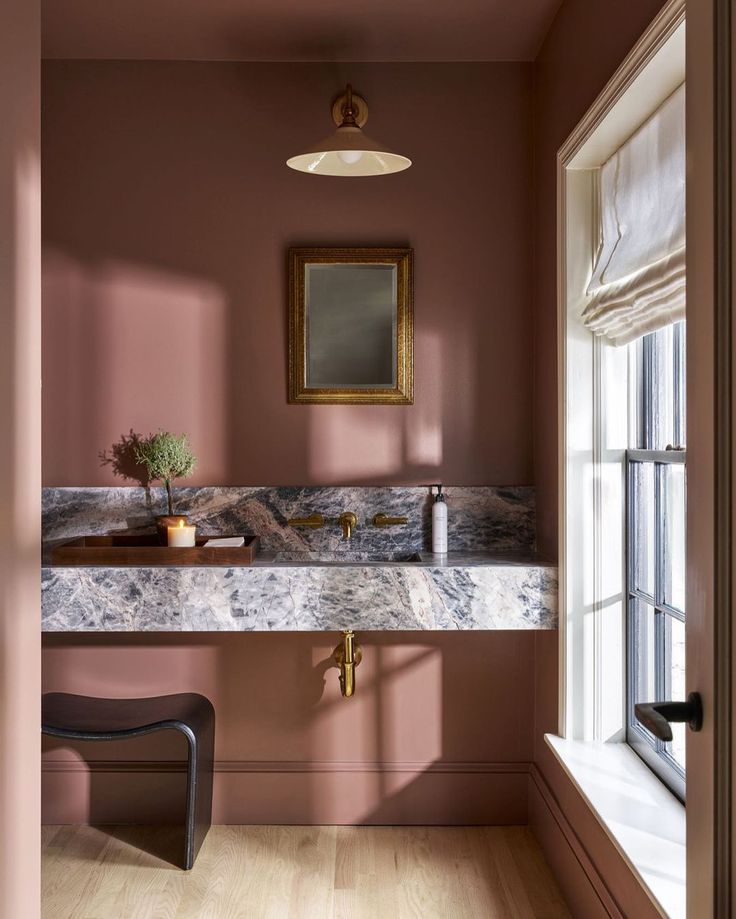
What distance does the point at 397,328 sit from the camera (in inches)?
121

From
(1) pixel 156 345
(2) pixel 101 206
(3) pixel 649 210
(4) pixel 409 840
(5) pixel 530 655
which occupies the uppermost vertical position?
(2) pixel 101 206

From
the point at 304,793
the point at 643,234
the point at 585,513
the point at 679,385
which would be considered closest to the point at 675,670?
the point at 585,513

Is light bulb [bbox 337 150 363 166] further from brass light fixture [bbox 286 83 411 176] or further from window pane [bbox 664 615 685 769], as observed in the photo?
window pane [bbox 664 615 685 769]

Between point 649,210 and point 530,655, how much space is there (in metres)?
1.64

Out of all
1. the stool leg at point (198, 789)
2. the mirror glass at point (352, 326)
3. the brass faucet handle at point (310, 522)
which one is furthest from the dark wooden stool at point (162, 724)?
the mirror glass at point (352, 326)

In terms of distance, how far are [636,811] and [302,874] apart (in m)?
1.13

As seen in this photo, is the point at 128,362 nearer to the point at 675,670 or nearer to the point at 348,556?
the point at 348,556

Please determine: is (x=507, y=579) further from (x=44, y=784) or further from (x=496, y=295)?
(x=44, y=784)

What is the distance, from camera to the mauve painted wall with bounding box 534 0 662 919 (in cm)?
209

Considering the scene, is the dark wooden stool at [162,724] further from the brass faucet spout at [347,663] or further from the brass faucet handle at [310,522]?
the brass faucet handle at [310,522]
